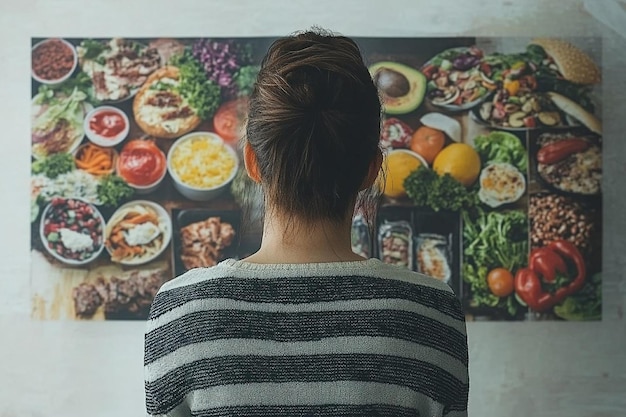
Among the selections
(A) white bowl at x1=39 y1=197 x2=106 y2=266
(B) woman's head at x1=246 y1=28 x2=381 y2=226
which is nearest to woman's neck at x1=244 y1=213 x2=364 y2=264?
(B) woman's head at x1=246 y1=28 x2=381 y2=226

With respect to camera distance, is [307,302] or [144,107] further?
[144,107]

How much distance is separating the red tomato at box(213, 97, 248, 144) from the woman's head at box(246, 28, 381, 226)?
121 cm

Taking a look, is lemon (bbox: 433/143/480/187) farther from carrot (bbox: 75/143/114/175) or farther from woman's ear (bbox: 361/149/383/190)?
woman's ear (bbox: 361/149/383/190)

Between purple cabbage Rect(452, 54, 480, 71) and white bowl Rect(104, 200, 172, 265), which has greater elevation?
purple cabbage Rect(452, 54, 480, 71)

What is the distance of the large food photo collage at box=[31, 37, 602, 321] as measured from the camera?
2.19 meters

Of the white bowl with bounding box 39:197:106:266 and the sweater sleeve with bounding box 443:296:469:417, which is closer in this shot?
the sweater sleeve with bounding box 443:296:469:417

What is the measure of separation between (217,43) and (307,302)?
4.47 ft

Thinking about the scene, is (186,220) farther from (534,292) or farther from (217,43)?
(534,292)

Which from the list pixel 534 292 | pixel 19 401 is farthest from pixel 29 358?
pixel 534 292

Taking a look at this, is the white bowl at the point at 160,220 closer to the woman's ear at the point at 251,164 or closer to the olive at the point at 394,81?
the olive at the point at 394,81

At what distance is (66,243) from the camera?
7.29 ft

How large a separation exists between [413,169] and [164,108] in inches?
23.9

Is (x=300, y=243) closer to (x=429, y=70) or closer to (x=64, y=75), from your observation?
(x=429, y=70)

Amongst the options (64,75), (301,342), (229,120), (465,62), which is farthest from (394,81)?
(301,342)
